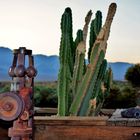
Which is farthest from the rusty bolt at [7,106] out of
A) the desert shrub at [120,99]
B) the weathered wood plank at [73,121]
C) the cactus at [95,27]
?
the desert shrub at [120,99]

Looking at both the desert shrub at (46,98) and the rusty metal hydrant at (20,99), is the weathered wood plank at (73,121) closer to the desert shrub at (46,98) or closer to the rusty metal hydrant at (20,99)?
the rusty metal hydrant at (20,99)

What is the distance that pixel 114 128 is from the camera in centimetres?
240

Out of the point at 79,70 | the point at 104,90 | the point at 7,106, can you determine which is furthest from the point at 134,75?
the point at 7,106

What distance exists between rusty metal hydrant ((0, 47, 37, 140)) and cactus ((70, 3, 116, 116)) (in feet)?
3.66

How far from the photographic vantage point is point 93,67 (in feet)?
9.60

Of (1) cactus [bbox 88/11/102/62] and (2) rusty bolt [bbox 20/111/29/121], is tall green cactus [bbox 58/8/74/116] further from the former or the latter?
(2) rusty bolt [bbox 20/111/29/121]

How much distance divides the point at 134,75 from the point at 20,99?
451 centimetres

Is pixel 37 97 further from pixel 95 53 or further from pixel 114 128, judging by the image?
pixel 114 128

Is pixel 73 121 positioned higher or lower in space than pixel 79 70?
lower

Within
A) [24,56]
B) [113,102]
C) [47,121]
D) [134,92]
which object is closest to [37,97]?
[113,102]

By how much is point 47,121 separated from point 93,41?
1.01 meters

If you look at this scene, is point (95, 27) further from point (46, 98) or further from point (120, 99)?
point (120, 99)

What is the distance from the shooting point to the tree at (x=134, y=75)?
5763 mm

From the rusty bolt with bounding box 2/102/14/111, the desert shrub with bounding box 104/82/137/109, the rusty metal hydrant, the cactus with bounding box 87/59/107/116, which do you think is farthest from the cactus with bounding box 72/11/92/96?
the rusty bolt with bounding box 2/102/14/111
